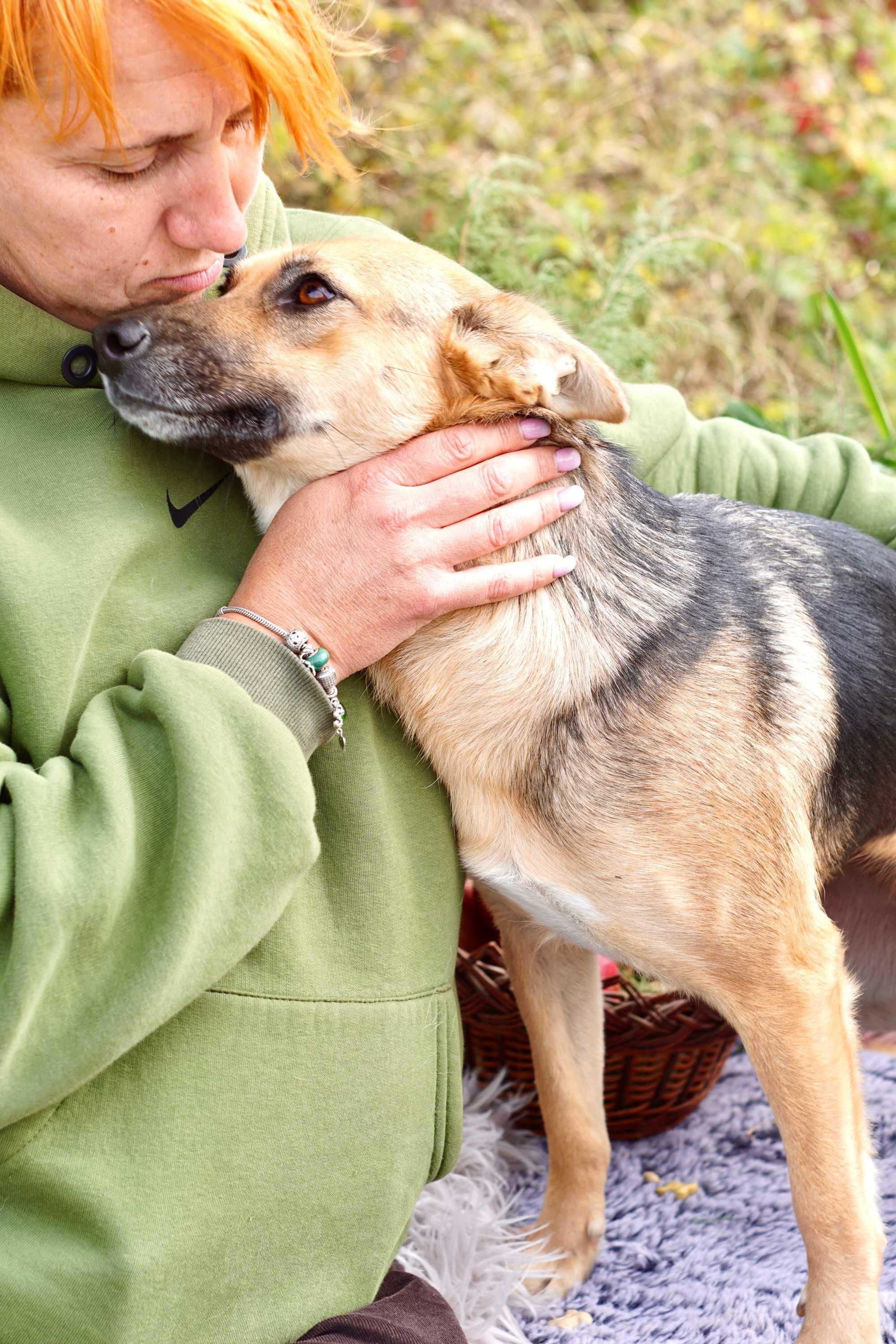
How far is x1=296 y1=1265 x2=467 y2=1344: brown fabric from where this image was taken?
1651mm

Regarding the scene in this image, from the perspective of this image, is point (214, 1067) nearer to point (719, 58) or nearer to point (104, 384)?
point (104, 384)

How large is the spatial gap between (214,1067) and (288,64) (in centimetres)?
135

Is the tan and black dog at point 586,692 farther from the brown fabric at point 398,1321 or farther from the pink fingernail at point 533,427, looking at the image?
the brown fabric at point 398,1321

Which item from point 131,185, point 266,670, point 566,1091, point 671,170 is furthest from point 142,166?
point 671,170

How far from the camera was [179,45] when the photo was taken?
1598 mm

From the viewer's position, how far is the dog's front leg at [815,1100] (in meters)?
1.88

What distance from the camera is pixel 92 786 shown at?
1498mm

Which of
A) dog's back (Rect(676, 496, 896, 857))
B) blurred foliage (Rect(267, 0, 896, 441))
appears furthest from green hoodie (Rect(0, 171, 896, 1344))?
blurred foliage (Rect(267, 0, 896, 441))

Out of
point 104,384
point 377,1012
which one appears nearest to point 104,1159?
point 377,1012

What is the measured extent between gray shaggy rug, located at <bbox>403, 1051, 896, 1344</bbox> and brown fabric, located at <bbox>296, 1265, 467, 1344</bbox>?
30cm

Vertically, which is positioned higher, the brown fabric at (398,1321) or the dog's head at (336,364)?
the dog's head at (336,364)

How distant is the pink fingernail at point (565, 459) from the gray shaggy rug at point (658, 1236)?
1390mm

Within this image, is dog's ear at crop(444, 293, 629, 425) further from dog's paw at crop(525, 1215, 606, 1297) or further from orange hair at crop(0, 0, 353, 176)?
dog's paw at crop(525, 1215, 606, 1297)

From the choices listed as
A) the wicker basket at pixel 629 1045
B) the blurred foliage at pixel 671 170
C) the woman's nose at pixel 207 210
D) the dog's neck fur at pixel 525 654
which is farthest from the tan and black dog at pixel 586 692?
the blurred foliage at pixel 671 170
